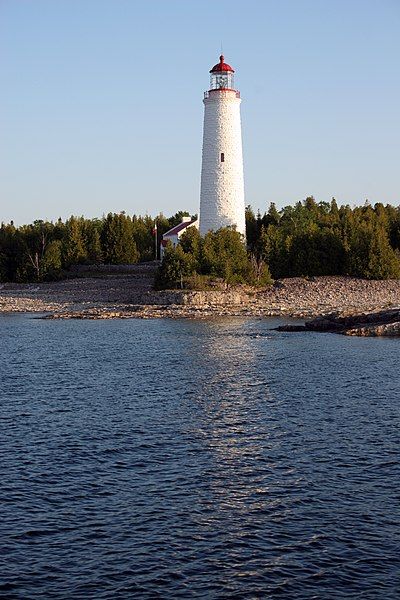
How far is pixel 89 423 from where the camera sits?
2355cm

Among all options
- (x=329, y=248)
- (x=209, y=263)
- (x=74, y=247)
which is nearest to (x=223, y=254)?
(x=209, y=263)

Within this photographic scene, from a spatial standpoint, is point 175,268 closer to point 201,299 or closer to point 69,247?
point 201,299

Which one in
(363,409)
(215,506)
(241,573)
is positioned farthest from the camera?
(363,409)

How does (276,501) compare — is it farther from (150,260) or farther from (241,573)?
(150,260)

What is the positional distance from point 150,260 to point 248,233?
13918mm

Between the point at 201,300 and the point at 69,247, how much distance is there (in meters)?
28.6

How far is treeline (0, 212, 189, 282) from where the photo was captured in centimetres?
8481

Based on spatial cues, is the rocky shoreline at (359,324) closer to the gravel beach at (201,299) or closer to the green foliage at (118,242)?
the gravel beach at (201,299)

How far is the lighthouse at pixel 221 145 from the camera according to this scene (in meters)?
65.5

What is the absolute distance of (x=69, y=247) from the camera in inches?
3450

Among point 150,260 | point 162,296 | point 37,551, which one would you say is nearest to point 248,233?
point 150,260

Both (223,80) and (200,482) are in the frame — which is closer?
(200,482)

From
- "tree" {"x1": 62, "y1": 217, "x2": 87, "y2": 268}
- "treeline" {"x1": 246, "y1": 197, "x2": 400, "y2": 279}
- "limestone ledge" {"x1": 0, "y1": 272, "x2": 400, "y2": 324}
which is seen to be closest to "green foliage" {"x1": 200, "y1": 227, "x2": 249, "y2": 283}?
"limestone ledge" {"x1": 0, "y1": 272, "x2": 400, "y2": 324}

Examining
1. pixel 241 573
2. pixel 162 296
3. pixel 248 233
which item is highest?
pixel 248 233
